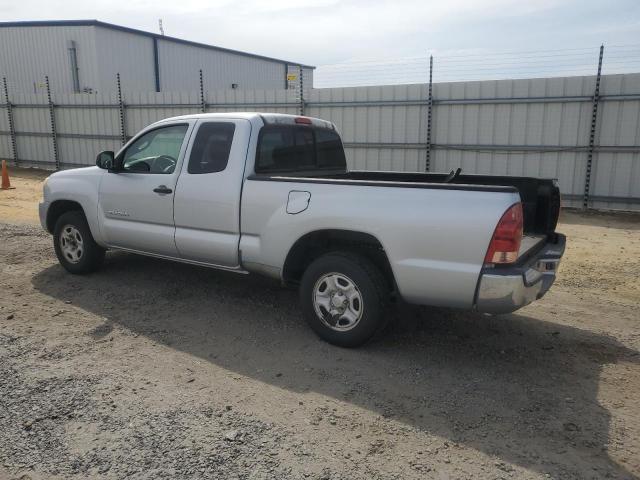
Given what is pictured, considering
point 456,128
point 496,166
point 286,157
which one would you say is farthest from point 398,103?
point 286,157

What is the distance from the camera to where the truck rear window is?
4934 mm

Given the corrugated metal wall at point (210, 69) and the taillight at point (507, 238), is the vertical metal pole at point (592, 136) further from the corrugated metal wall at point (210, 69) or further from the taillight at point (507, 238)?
the corrugated metal wall at point (210, 69)

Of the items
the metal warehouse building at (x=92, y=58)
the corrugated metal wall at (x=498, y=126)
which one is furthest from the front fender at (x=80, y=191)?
the metal warehouse building at (x=92, y=58)

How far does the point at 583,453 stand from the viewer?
2.96 m

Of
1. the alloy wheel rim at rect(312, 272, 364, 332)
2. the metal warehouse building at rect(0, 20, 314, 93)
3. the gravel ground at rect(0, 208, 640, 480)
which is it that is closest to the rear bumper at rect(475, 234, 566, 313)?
the gravel ground at rect(0, 208, 640, 480)

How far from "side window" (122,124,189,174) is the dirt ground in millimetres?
1311

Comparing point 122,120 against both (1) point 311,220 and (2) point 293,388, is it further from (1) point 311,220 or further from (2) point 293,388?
(2) point 293,388

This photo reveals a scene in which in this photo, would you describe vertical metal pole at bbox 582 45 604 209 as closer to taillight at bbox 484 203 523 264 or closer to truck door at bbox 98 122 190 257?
taillight at bbox 484 203 523 264

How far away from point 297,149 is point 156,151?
1463 millimetres

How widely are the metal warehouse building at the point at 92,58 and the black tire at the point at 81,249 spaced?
16721mm

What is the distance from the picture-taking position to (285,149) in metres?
5.18

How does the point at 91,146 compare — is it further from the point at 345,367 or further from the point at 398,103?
the point at 345,367

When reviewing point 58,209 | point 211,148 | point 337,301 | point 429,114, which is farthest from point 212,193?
point 429,114

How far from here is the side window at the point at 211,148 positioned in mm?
4906
